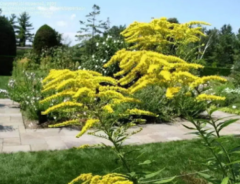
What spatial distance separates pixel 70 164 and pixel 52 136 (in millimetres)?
1461

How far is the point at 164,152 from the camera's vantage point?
467 cm

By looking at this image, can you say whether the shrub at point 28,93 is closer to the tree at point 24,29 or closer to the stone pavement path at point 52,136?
the stone pavement path at point 52,136

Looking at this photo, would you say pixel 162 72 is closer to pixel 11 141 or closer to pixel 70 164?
pixel 70 164

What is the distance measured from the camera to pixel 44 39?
1698 cm

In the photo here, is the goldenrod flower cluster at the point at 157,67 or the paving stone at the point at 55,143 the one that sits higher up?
the goldenrod flower cluster at the point at 157,67

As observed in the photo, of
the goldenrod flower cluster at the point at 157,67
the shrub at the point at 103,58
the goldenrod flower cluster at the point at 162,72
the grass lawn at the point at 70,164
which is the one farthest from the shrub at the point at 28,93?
the goldenrod flower cluster at the point at 162,72

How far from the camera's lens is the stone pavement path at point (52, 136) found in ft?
15.8

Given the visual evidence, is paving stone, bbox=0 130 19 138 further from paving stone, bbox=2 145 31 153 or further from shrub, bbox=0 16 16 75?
shrub, bbox=0 16 16 75

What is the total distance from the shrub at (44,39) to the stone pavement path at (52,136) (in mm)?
10708

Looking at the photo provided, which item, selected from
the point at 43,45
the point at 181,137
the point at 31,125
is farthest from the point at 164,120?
the point at 43,45

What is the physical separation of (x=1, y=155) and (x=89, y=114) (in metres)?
2.94

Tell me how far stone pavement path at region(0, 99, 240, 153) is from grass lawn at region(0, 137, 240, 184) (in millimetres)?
364

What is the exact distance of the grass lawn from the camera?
363 centimetres

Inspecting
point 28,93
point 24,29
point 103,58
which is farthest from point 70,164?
point 24,29
